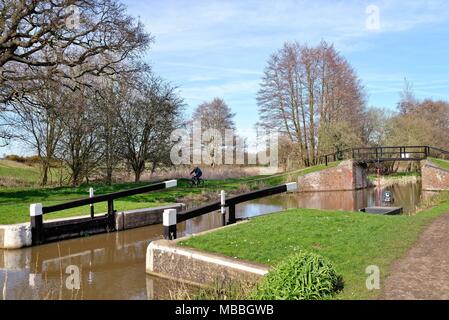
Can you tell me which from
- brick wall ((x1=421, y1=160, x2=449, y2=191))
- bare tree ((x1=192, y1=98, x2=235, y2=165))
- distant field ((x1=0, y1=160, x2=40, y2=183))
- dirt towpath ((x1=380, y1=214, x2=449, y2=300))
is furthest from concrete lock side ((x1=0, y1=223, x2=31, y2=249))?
bare tree ((x1=192, y1=98, x2=235, y2=165))

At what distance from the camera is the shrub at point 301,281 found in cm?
505

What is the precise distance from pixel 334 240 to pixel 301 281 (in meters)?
2.99

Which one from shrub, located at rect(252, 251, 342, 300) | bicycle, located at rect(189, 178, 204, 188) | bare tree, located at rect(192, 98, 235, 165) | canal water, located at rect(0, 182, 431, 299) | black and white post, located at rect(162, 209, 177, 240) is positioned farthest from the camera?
bare tree, located at rect(192, 98, 235, 165)

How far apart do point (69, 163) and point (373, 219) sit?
18886 millimetres

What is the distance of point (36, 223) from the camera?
35.6 ft

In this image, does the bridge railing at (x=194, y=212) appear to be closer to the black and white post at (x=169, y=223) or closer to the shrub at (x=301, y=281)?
the black and white post at (x=169, y=223)

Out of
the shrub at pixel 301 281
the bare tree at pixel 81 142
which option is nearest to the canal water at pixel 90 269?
the shrub at pixel 301 281

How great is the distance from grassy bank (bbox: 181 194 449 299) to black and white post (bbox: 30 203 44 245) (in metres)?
4.74

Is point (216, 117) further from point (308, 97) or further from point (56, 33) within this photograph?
point (56, 33)

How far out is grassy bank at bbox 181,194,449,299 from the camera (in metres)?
6.40

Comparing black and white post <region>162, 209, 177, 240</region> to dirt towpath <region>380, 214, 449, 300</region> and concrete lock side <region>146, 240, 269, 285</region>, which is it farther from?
dirt towpath <region>380, 214, 449, 300</region>

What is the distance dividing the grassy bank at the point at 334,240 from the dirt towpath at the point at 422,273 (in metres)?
0.17

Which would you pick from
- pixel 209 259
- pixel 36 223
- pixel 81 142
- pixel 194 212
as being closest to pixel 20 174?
pixel 81 142

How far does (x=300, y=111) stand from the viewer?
34.6m
